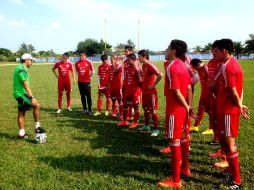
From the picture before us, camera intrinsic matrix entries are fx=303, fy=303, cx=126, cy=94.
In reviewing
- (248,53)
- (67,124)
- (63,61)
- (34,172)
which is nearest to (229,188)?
(34,172)

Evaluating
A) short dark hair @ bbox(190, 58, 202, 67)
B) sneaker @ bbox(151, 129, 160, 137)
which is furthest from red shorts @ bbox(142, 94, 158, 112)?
short dark hair @ bbox(190, 58, 202, 67)

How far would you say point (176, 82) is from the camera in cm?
474

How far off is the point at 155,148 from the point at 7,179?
10.8 feet

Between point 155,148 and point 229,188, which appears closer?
point 229,188

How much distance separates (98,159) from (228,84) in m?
3.15

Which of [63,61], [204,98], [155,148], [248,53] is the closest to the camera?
[155,148]

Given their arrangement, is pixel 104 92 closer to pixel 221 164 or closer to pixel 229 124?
pixel 221 164

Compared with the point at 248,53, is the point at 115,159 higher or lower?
lower

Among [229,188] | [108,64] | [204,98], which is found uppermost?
[108,64]

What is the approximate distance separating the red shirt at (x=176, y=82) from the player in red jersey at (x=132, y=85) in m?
4.03

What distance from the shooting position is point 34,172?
18.9 feet

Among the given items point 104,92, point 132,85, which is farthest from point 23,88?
point 104,92

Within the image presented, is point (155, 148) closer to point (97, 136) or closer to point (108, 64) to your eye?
A: point (97, 136)

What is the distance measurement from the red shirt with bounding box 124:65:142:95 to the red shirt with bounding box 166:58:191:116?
403 cm
